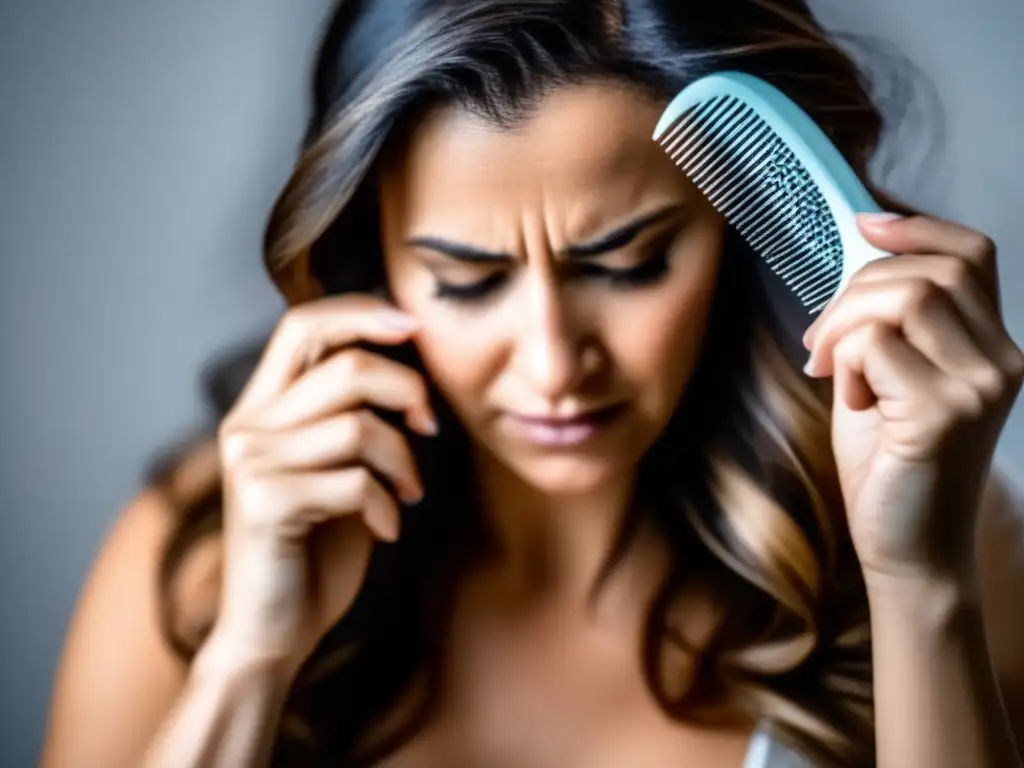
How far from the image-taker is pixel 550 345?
1.88 feet

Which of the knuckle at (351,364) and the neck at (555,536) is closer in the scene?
the knuckle at (351,364)

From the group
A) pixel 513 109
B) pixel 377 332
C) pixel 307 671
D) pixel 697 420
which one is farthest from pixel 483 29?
pixel 307 671

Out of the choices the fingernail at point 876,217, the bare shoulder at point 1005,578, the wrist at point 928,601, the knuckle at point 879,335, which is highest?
the fingernail at point 876,217

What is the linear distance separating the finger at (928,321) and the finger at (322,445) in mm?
259

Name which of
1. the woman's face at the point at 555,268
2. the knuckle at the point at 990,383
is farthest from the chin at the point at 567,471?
the knuckle at the point at 990,383

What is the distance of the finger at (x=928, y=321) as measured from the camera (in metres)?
0.52

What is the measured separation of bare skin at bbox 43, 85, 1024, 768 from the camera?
0.56m

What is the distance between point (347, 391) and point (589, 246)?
0.50 ft

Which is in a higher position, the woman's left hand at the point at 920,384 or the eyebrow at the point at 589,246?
the eyebrow at the point at 589,246

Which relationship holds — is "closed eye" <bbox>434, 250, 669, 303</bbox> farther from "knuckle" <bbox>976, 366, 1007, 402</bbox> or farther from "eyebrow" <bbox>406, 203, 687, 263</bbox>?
"knuckle" <bbox>976, 366, 1007, 402</bbox>

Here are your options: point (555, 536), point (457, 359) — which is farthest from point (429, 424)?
point (555, 536)

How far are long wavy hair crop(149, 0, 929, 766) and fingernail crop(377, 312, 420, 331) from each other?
2 cm

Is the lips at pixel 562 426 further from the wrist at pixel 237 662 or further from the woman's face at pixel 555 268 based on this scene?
the wrist at pixel 237 662

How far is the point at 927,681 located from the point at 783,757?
0.39 feet
